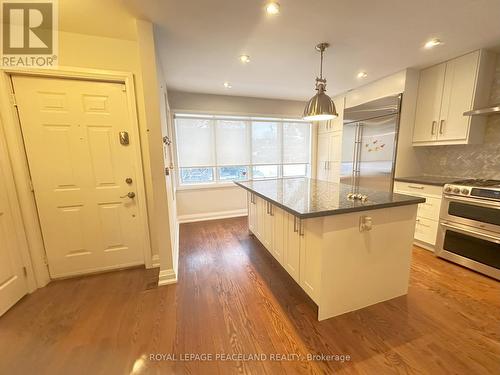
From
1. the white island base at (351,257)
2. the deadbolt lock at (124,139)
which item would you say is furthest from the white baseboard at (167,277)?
the deadbolt lock at (124,139)

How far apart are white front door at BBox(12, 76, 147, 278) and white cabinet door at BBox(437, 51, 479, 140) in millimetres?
3939

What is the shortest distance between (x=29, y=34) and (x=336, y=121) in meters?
4.52

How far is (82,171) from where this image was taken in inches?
82.0

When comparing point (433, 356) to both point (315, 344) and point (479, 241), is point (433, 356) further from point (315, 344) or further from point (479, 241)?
point (479, 241)

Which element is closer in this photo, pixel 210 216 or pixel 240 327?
pixel 240 327

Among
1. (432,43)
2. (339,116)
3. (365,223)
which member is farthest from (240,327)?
(339,116)

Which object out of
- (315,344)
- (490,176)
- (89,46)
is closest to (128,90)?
(89,46)

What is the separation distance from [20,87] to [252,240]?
121 inches

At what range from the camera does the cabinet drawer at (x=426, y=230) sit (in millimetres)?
2590

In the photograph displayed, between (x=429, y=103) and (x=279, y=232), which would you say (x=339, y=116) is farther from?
(x=279, y=232)

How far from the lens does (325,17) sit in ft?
5.78

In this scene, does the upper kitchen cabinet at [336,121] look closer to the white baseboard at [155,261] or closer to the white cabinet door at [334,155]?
the white cabinet door at [334,155]

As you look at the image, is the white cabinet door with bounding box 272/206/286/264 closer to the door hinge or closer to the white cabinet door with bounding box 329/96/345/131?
the door hinge

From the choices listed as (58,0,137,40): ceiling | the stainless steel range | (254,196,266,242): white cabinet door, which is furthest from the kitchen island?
(58,0,137,40): ceiling
